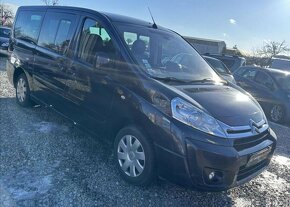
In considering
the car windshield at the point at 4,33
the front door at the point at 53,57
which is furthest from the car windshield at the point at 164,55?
the car windshield at the point at 4,33

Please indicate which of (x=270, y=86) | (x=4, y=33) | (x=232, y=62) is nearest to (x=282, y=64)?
(x=232, y=62)

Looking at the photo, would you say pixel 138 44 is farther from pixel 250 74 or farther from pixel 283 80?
pixel 250 74

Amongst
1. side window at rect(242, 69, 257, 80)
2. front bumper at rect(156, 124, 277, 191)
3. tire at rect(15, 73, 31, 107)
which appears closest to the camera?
front bumper at rect(156, 124, 277, 191)

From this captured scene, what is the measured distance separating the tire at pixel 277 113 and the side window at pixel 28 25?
637cm

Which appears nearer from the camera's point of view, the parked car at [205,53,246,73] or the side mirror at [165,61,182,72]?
the side mirror at [165,61,182,72]

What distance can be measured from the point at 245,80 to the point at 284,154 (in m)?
4.24

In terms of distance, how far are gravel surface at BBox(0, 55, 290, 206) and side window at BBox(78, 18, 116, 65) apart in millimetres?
1304

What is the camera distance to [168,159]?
3.05 metres

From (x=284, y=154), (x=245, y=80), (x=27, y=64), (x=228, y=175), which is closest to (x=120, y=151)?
(x=228, y=175)

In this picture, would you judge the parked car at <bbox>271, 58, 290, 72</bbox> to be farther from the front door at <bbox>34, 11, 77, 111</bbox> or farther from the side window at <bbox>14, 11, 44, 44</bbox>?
the front door at <bbox>34, 11, 77, 111</bbox>

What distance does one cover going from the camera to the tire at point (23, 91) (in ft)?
18.9

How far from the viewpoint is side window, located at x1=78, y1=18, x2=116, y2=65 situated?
147 inches

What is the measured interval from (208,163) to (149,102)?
2.85 ft

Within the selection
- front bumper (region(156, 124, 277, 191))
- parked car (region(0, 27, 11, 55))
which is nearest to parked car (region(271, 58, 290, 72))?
front bumper (region(156, 124, 277, 191))
